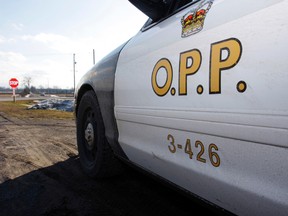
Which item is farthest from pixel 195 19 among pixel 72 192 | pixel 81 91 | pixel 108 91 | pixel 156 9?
pixel 81 91

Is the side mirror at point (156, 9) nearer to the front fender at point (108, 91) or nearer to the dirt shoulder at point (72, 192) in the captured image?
the front fender at point (108, 91)

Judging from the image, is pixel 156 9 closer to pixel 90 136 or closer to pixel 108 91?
pixel 108 91

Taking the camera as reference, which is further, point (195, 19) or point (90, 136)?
point (90, 136)

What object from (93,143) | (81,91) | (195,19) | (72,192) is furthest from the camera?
(81,91)

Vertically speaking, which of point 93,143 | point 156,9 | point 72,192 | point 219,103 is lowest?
point 72,192

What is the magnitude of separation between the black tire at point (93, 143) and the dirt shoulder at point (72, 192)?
0.14m

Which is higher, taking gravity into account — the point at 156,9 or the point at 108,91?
the point at 156,9

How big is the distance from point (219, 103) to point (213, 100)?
0.04 metres

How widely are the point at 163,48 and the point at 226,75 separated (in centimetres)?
62

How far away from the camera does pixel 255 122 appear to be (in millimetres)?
1188

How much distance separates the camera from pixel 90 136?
3.27 m

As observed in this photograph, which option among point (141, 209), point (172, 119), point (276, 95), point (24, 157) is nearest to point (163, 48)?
point (172, 119)

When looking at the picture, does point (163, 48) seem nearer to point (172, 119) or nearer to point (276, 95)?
point (172, 119)

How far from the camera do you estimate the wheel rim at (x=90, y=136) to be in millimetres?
3204
